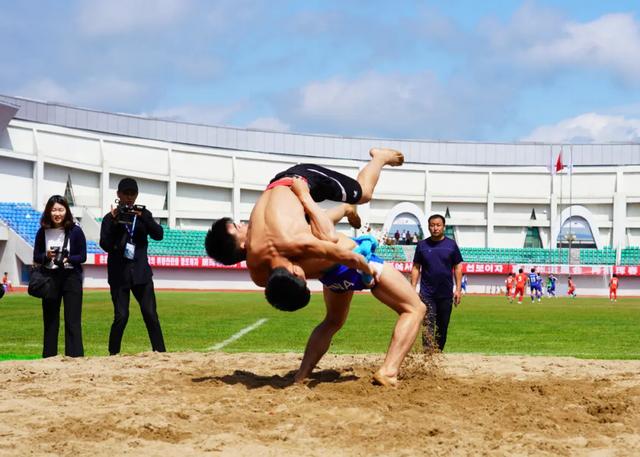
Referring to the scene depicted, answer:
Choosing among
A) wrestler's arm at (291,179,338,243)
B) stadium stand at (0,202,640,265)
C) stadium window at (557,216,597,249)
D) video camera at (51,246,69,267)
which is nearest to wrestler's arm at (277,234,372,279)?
wrestler's arm at (291,179,338,243)

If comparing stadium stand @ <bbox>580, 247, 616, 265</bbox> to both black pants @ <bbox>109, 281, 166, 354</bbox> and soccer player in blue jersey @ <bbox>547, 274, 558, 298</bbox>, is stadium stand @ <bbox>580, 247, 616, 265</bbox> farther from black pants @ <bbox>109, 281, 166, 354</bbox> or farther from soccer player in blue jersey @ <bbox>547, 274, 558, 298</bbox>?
black pants @ <bbox>109, 281, 166, 354</bbox>

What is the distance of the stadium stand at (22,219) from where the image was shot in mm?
47094

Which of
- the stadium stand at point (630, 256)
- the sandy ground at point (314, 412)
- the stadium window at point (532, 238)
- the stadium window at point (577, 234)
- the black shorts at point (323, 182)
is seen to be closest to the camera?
the sandy ground at point (314, 412)

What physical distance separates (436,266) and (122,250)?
426 centimetres

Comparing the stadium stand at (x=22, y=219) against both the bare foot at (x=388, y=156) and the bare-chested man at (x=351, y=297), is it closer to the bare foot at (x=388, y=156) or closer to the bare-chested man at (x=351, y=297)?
the bare foot at (x=388, y=156)

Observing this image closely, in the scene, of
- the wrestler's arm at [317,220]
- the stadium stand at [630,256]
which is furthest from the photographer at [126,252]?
the stadium stand at [630,256]

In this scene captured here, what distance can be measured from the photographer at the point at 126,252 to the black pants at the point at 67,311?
437 mm

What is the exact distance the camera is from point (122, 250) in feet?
33.8

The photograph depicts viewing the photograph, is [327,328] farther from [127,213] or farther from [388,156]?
[127,213]

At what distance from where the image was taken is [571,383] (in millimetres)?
7961

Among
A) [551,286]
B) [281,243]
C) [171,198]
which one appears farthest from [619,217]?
[281,243]

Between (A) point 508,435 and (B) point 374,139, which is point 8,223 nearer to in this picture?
(B) point 374,139

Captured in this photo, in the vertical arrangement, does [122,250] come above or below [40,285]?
above

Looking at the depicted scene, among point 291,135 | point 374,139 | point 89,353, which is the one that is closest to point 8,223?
point 291,135
